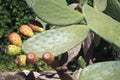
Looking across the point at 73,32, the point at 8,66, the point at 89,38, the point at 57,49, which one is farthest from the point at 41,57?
the point at 8,66

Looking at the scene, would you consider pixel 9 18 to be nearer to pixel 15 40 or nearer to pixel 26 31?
pixel 26 31

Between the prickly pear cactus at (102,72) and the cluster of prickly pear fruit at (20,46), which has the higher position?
the cluster of prickly pear fruit at (20,46)

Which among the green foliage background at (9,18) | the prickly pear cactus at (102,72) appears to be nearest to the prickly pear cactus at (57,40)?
the prickly pear cactus at (102,72)

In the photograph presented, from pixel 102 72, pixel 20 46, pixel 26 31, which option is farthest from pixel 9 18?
pixel 102 72

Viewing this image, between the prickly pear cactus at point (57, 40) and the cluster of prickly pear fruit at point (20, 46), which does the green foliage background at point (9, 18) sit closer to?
the cluster of prickly pear fruit at point (20, 46)

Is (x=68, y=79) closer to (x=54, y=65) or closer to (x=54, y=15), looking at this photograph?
(x=54, y=65)
